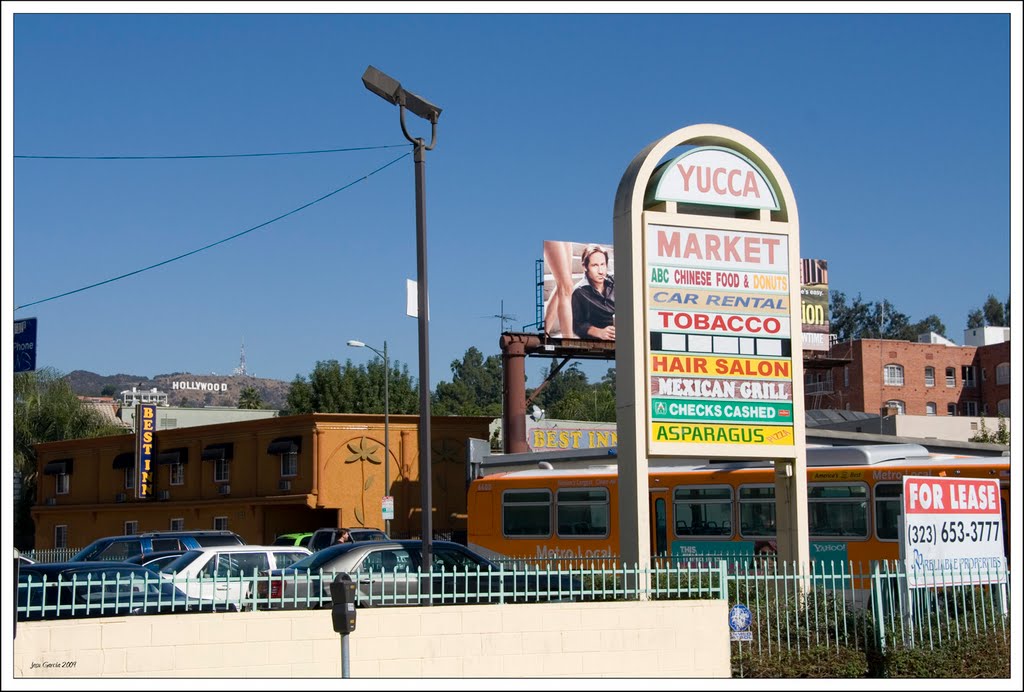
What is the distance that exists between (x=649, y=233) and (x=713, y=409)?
7.67ft

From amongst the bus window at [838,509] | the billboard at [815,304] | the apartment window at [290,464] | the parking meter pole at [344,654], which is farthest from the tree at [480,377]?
the parking meter pole at [344,654]

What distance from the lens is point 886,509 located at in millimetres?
21188

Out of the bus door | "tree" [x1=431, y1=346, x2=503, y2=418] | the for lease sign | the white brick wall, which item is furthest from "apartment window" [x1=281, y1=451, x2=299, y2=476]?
"tree" [x1=431, y1=346, x2=503, y2=418]

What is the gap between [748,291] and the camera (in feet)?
50.6

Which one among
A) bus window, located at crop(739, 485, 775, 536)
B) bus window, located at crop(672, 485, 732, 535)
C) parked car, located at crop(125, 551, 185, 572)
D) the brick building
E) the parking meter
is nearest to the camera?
the parking meter

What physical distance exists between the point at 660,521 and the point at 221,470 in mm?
29237

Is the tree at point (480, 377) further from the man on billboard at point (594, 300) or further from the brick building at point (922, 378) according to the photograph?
the man on billboard at point (594, 300)

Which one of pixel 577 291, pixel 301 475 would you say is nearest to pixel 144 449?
pixel 301 475

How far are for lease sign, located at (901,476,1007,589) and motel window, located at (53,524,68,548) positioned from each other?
50.4 meters

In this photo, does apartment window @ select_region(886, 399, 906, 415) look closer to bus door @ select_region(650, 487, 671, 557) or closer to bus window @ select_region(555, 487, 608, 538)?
bus window @ select_region(555, 487, 608, 538)

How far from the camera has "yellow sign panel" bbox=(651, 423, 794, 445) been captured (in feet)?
48.4

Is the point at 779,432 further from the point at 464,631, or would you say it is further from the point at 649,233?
the point at 464,631

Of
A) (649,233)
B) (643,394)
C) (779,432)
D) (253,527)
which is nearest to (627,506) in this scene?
(643,394)

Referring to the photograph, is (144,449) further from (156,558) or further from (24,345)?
(24,345)
